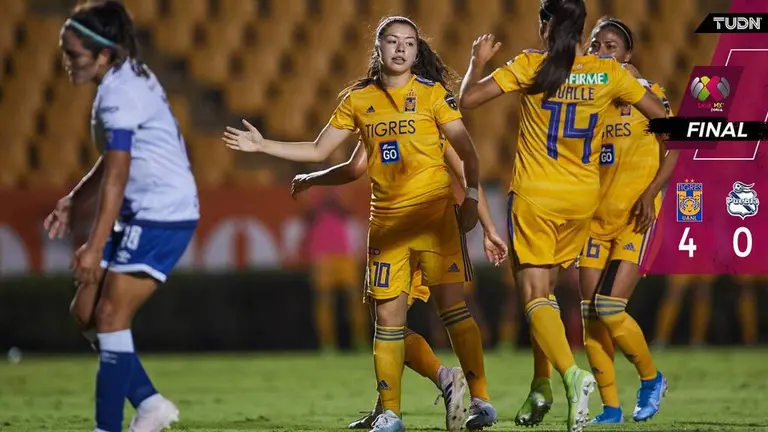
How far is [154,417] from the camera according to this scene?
5.79 m

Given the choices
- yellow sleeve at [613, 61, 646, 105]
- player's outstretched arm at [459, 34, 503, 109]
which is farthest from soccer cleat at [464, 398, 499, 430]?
yellow sleeve at [613, 61, 646, 105]

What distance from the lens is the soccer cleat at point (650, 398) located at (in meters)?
7.58

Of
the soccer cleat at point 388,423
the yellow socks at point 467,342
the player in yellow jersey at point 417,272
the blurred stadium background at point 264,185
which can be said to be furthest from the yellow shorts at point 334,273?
the soccer cleat at point 388,423

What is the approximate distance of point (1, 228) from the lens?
53.7 ft

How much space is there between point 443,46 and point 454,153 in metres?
12.1

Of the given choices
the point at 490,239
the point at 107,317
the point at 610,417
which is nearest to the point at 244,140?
the point at 107,317

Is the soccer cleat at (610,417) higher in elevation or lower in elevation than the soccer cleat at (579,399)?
lower

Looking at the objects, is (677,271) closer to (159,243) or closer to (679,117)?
(679,117)

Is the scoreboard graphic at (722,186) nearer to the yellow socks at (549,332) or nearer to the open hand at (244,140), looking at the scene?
the yellow socks at (549,332)

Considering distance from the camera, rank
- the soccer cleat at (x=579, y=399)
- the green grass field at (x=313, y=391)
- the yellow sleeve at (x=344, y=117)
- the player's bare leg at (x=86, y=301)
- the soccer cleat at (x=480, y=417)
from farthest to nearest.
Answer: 1. the green grass field at (x=313, y=391)
2. the soccer cleat at (x=480, y=417)
3. the yellow sleeve at (x=344, y=117)
4. the soccer cleat at (x=579, y=399)
5. the player's bare leg at (x=86, y=301)

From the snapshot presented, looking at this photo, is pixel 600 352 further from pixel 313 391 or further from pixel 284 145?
pixel 313 391

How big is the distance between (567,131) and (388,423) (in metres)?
1.77

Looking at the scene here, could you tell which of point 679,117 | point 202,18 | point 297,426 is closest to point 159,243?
point 297,426

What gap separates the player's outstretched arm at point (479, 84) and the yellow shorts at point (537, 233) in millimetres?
592
